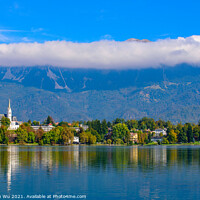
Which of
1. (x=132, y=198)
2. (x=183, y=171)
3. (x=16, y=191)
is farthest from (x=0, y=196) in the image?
(x=183, y=171)

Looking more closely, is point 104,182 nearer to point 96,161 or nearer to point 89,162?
point 89,162

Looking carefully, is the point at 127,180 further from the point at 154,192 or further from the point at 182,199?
the point at 182,199

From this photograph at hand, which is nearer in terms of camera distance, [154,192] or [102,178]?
[154,192]

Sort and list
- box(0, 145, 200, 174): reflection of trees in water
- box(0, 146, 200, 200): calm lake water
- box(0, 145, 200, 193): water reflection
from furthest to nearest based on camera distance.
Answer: box(0, 145, 200, 174): reflection of trees in water
box(0, 145, 200, 193): water reflection
box(0, 146, 200, 200): calm lake water

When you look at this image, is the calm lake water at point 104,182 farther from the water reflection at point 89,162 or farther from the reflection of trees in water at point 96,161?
the reflection of trees in water at point 96,161

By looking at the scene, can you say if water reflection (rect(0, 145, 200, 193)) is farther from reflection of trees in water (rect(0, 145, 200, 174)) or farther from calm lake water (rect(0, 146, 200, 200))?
calm lake water (rect(0, 146, 200, 200))

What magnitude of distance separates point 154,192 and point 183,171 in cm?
1992

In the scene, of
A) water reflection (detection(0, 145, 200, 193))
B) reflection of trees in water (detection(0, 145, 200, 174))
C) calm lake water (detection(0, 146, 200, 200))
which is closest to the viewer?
calm lake water (detection(0, 146, 200, 200))

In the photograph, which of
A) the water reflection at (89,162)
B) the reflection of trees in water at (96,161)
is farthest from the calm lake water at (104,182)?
the reflection of trees in water at (96,161)

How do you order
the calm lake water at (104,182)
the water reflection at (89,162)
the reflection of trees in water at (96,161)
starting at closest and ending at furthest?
1. the calm lake water at (104,182)
2. the water reflection at (89,162)
3. the reflection of trees in water at (96,161)

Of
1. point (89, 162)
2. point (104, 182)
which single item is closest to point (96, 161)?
point (89, 162)

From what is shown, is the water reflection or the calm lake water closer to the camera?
the calm lake water

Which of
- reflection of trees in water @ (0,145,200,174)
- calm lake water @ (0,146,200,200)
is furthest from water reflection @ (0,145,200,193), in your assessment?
calm lake water @ (0,146,200,200)

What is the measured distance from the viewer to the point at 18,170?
6475 centimetres
